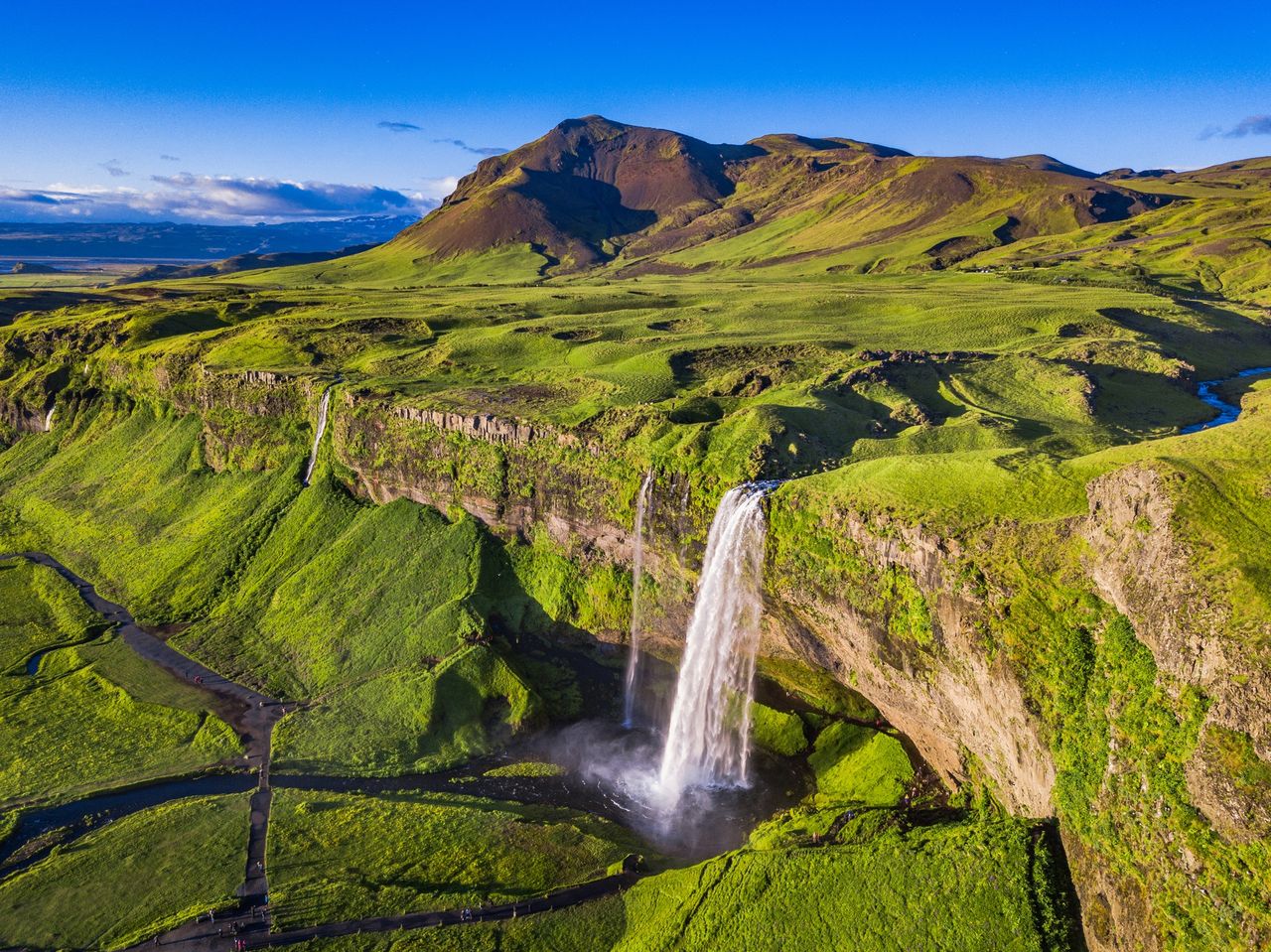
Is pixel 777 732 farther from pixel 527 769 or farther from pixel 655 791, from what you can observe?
pixel 527 769

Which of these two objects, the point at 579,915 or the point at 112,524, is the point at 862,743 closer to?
the point at 579,915

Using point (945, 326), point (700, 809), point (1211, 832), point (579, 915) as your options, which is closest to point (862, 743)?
point (700, 809)

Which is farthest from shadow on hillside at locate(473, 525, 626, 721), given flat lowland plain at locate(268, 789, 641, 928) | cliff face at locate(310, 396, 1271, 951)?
flat lowland plain at locate(268, 789, 641, 928)

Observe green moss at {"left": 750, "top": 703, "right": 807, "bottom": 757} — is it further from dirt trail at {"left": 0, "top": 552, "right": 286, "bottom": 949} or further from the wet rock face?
dirt trail at {"left": 0, "top": 552, "right": 286, "bottom": 949}

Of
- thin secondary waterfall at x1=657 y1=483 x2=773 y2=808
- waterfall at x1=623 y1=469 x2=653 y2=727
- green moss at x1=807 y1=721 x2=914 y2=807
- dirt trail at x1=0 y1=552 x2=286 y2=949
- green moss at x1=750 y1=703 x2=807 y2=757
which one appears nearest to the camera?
dirt trail at x1=0 y1=552 x2=286 y2=949

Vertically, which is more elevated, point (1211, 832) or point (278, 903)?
point (1211, 832)

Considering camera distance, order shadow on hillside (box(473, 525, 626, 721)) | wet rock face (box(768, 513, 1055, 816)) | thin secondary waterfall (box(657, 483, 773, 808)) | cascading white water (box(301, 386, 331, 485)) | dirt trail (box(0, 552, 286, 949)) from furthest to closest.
→ cascading white water (box(301, 386, 331, 485)) < shadow on hillside (box(473, 525, 626, 721)) < thin secondary waterfall (box(657, 483, 773, 808)) < dirt trail (box(0, 552, 286, 949)) < wet rock face (box(768, 513, 1055, 816))

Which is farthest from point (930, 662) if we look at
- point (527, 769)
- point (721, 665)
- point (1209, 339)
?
point (1209, 339)
